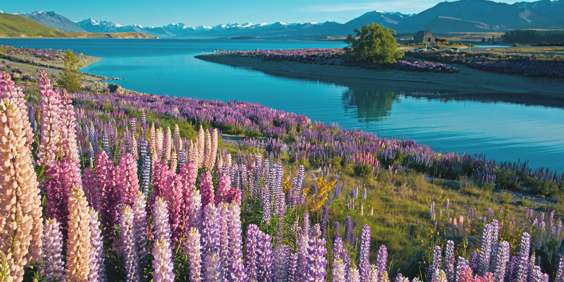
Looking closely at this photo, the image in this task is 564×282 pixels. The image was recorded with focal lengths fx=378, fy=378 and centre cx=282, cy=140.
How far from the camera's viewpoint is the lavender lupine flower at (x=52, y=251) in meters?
2.43

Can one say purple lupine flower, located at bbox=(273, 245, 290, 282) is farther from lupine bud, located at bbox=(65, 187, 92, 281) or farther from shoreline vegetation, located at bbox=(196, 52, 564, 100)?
shoreline vegetation, located at bbox=(196, 52, 564, 100)

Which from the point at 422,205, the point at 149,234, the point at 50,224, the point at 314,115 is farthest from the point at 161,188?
Result: the point at 314,115

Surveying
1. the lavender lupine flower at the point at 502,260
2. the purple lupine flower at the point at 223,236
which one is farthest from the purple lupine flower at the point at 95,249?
the lavender lupine flower at the point at 502,260

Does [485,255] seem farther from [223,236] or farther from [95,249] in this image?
[95,249]

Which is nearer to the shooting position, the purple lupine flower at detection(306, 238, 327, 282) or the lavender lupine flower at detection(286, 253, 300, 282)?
the purple lupine flower at detection(306, 238, 327, 282)

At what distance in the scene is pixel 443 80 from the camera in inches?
1855

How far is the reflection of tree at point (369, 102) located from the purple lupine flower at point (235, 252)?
77.4 feet

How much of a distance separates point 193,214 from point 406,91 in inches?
1635

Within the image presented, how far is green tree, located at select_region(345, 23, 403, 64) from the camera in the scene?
2213 inches

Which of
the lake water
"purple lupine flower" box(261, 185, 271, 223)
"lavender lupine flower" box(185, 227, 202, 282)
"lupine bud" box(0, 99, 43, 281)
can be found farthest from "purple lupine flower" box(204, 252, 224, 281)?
the lake water

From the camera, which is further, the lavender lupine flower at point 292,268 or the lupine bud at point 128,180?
the lupine bud at point 128,180

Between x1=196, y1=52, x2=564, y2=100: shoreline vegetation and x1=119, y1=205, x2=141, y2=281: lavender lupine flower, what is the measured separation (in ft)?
138

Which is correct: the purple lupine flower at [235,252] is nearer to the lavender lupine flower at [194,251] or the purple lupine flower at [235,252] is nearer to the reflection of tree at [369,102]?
the lavender lupine flower at [194,251]

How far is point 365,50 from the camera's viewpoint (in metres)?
58.2
